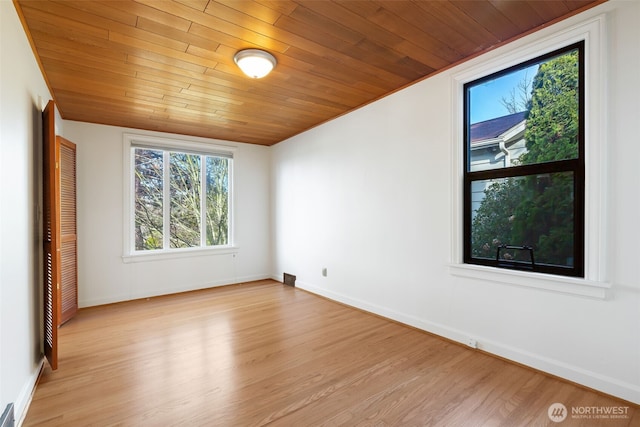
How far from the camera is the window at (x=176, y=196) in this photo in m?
4.57

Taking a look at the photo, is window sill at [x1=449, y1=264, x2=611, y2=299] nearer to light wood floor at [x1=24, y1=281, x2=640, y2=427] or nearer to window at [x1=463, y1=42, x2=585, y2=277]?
window at [x1=463, y1=42, x2=585, y2=277]

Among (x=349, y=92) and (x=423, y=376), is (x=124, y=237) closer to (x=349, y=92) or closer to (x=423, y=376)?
(x=349, y=92)

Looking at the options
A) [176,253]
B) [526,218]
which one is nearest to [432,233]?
[526,218]

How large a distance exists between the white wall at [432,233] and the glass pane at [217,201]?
3.22 ft

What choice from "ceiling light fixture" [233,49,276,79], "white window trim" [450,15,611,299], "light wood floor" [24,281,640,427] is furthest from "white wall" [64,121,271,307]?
"white window trim" [450,15,611,299]

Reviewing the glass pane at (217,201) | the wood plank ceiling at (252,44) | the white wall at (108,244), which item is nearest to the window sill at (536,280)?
the wood plank ceiling at (252,44)

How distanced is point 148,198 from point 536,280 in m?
4.88

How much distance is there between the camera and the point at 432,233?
302cm

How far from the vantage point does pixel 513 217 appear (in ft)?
8.38

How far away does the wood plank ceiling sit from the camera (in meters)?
1.98

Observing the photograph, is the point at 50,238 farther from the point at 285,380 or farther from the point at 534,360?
the point at 534,360

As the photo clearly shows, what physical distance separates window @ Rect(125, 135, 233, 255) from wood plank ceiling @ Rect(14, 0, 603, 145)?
1.11m

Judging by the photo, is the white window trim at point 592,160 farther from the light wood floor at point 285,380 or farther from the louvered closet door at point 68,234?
the louvered closet door at point 68,234

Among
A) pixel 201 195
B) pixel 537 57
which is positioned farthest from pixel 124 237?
pixel 537 57
